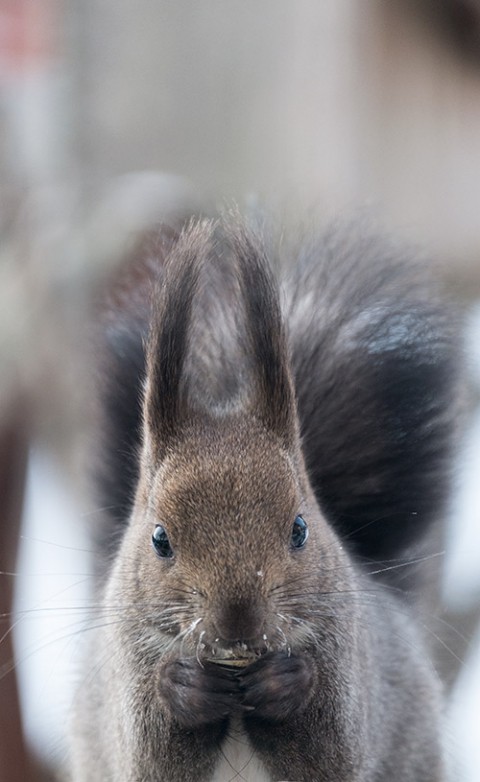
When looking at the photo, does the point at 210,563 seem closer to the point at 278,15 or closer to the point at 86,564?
the point at 86,564

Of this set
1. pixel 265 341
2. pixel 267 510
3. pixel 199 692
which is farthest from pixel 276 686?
pixel 265 341

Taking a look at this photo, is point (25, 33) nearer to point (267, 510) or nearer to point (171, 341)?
point (171, 341)

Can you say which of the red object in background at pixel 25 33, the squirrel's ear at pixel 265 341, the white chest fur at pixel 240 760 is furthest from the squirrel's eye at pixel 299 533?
the red object in background at pixel 25 33

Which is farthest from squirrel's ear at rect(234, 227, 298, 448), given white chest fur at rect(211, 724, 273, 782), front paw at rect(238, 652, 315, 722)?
white chest fur at rect(211, 724, 273, 782)

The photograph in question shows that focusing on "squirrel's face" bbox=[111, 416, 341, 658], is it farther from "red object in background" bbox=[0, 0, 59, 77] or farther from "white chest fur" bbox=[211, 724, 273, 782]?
"red object in background" bbox=[0, 0, 59, 77]

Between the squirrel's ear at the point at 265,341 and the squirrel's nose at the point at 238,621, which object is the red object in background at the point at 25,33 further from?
the squirrel's nose at the point at 238,621

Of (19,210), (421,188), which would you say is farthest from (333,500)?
→ (421,188)
